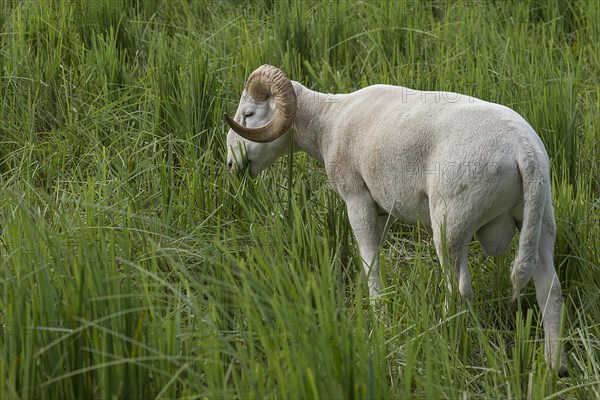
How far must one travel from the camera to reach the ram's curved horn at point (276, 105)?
160 inches

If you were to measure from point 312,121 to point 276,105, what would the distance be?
0.21 meters

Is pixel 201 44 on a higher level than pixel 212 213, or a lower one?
higher

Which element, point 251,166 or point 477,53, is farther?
point 477,53

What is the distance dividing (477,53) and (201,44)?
168cm

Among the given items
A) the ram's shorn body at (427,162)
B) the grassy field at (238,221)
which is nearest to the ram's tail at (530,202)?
the ram's shorn body at (427,162)

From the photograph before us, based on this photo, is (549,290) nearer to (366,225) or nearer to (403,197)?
(403,197)

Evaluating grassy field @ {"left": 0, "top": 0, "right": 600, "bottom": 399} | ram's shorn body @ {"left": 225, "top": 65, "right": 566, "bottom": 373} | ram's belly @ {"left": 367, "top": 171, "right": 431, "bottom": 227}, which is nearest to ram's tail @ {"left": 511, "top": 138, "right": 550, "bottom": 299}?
ram's shorn body @ {"left": 225, "top": 65, "right": 566, "bottom": 373}

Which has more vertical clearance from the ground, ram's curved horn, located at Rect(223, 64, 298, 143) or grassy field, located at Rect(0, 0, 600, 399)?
ram's curved horn, located at Rect(223, 64, 298, 143)

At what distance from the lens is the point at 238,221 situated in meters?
4.21

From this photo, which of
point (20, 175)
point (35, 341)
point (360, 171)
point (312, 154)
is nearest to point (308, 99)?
point (312, 154)

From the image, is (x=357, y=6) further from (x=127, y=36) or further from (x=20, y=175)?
(x=20, y=175)

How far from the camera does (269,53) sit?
225 inches

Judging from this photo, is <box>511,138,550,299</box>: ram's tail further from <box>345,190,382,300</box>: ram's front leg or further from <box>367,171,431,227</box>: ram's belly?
<box>345,190,382,300</box>: ram's front leg

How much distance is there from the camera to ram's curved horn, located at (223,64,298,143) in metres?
4.07
